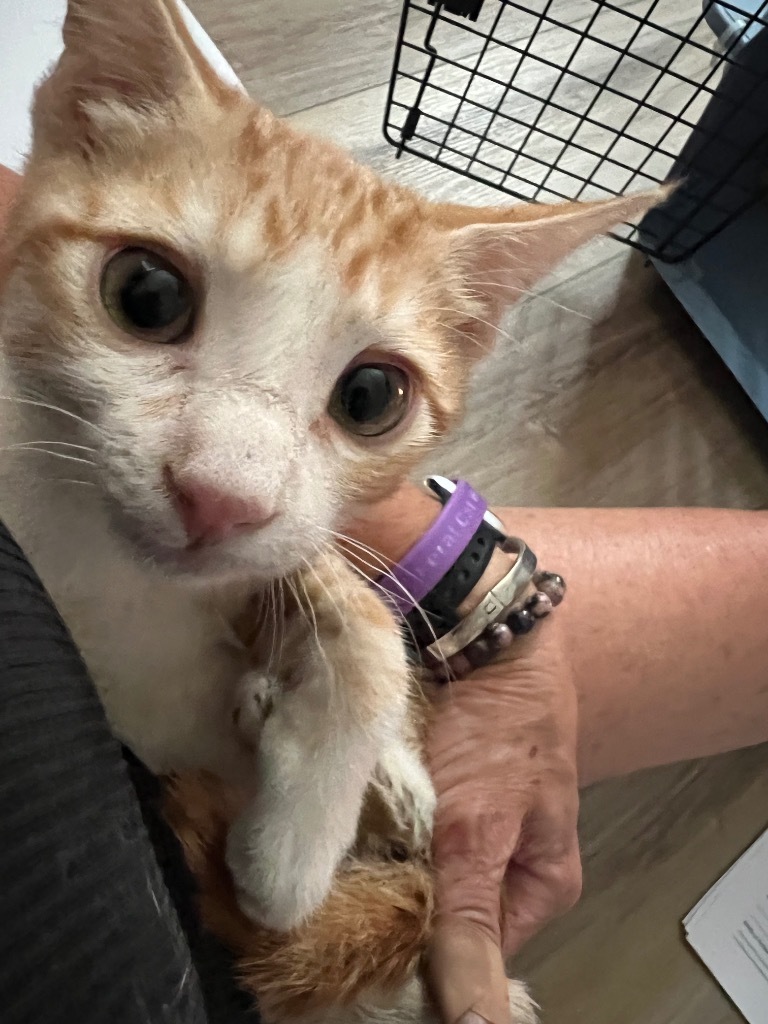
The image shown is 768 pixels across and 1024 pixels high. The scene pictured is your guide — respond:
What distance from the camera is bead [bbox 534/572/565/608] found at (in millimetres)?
812

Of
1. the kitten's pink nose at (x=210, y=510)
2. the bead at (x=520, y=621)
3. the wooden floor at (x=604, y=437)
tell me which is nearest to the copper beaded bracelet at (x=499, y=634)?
the bead at (x=520, y=621)

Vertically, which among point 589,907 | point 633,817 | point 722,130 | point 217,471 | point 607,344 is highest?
point 722,130

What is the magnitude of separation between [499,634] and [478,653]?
0.09 ft

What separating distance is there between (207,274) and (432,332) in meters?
0.19

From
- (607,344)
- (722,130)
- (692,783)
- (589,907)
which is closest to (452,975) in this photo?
(589,907)

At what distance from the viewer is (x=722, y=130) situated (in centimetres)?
132

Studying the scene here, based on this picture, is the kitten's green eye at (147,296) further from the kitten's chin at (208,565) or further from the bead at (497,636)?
the bead at (497,636)

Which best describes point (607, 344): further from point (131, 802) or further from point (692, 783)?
point (131, 802)

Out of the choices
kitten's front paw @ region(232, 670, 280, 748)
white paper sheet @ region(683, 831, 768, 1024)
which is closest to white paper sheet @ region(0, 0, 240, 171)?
kitten's front paw @ region(232, 670, 280, 748)

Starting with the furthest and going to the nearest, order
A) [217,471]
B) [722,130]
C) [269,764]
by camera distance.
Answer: [722,130] < [269,764] < [217,471]

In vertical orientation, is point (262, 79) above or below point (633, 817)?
above

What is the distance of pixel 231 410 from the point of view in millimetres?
452

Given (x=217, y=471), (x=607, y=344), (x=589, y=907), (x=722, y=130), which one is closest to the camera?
(x=217, y=471)

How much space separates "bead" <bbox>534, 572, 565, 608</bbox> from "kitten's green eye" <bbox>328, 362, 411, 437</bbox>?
1.06 feet
